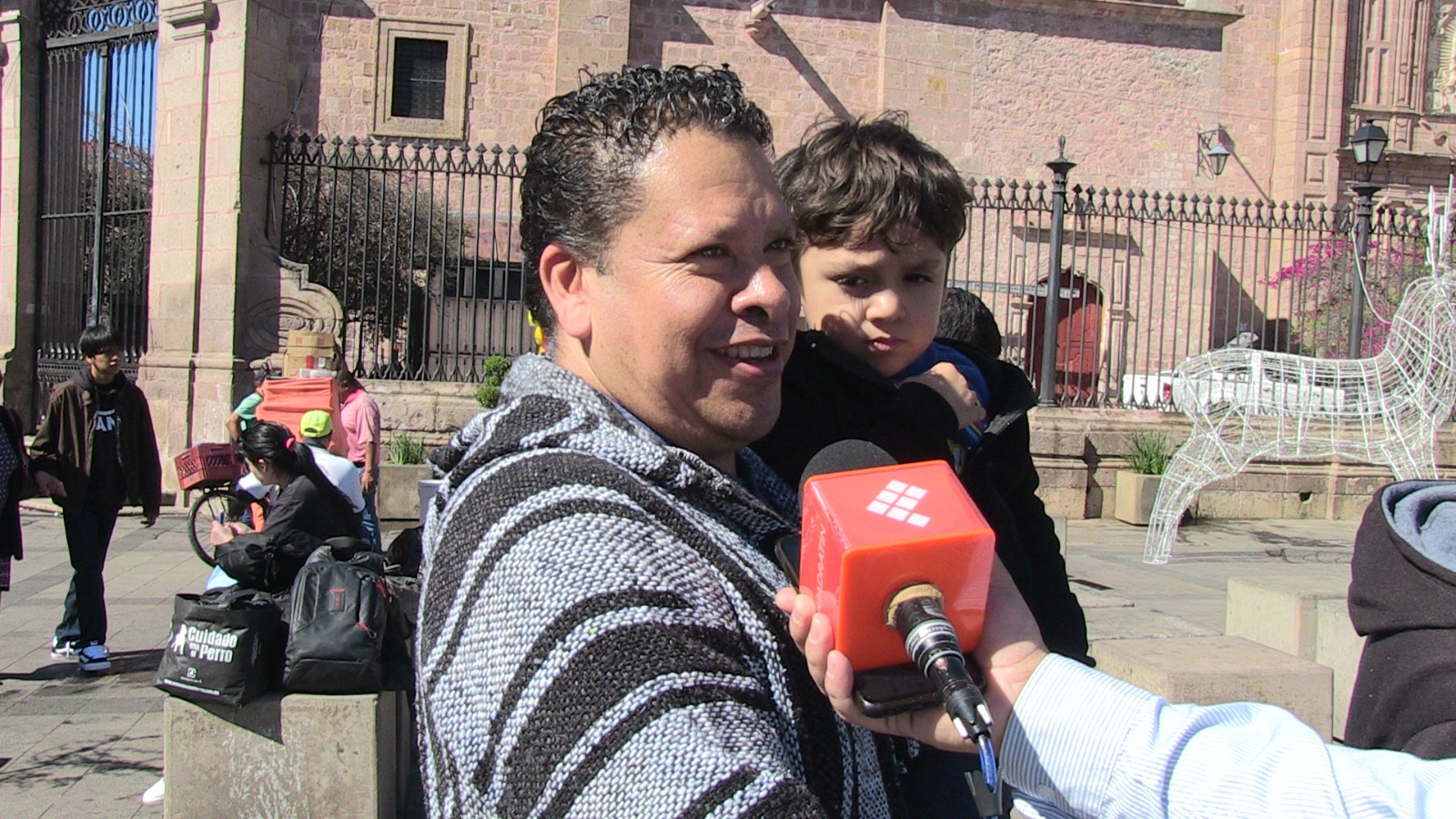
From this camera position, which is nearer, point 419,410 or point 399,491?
point 399,491

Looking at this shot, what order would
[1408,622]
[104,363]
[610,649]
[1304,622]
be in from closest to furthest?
[610,649], [1408,622], [1304,622], [104,363]

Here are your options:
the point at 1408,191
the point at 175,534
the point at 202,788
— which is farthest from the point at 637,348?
the point at 1408,191

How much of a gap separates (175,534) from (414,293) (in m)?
4.43

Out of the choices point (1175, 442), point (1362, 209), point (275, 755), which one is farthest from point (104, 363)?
point (1362, 209)

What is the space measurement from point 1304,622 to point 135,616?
270 inches

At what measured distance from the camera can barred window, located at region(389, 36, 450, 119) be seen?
19.4 m

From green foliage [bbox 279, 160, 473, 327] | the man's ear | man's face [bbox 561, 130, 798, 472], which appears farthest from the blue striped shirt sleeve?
green foliage [bbox 279, 160, 473, 327]

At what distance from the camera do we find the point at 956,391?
→ 6.34 ft

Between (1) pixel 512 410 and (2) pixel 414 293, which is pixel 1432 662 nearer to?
(1) pixel 512 410

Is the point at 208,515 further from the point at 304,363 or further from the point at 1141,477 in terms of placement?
the point at 1141,477

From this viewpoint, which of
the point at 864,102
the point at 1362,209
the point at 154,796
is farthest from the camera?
the point at 864,102

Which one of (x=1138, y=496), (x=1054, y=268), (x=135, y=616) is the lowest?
(x=135, y=616)

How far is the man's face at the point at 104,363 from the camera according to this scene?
21.7 feet

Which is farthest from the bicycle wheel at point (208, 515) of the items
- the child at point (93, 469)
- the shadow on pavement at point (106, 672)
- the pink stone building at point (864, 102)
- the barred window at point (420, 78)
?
the barred window at point (420, 78)
